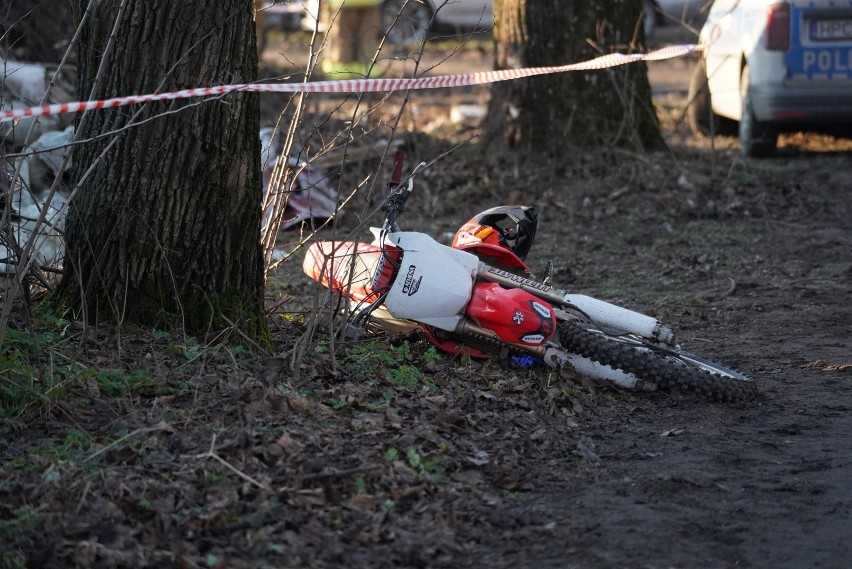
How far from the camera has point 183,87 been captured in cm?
471

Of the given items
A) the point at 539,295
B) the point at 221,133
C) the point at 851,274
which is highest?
the point at 221,133

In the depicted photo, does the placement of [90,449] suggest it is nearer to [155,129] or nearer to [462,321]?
[155,129]

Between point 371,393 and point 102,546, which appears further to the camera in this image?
point 371,393

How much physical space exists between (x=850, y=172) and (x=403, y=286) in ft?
22.7

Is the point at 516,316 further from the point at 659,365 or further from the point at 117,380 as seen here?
the point at 117,380

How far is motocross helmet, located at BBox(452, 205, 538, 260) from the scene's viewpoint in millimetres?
5664

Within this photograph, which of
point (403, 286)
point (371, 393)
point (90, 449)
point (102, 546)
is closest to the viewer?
point (102, 546)

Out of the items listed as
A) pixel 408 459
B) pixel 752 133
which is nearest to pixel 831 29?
pixel 752 133

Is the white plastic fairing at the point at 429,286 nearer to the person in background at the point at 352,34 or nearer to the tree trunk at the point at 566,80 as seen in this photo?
the tree trunk at the point at 566,80

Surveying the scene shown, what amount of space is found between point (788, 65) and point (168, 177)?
7157mm

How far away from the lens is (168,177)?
187 inches

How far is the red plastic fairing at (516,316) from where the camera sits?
5059 mm

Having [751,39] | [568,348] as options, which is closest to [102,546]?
[568,348]

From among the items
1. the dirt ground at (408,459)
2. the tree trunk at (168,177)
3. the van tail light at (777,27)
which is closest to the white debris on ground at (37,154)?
the tree trunk at (168,177)
